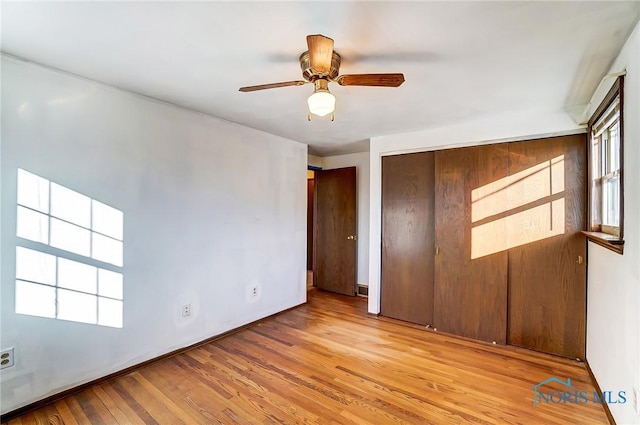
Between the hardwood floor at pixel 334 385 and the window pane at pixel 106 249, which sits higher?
the window pane at pixel 106 249

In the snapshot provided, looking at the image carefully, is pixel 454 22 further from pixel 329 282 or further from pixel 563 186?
pixel 329 282

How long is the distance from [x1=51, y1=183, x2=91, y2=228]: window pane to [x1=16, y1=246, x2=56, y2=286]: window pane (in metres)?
0.28

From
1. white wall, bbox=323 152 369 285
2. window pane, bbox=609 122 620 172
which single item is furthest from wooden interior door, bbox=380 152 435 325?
window pane, bbox=609 122 620 172

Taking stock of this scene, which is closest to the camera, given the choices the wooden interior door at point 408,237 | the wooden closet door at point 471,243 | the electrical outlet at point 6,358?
the electrical outlet at point 6,358

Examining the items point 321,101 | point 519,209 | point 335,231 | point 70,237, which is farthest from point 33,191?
point 519,209

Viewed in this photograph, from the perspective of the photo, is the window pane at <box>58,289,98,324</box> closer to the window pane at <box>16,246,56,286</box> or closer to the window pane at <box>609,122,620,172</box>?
the window pane at <box>16,246,56,286</box>

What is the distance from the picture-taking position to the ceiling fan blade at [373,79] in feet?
5.17

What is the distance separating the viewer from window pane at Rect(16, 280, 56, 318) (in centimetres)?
186

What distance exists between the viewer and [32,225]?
1902mm

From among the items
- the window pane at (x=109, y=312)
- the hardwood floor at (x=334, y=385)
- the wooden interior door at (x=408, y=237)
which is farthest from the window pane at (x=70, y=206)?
the wooden interior door at (x=408, y=237)

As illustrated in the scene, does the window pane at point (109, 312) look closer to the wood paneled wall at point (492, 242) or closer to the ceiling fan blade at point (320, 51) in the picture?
the ceiling fan blade at point (320, 51)

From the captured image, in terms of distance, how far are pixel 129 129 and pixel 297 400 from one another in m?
2.48

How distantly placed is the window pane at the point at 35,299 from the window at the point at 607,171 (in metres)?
3.63

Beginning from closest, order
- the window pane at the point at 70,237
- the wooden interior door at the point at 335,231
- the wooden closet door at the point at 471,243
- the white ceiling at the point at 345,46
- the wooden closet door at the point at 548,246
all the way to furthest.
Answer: the white ceiling at the point at 345,46 < the window pane at the point at 70,237 < the wooden closet door at the point at 548,246 < the wooden closet door at the point at 471,243 < the wooden interior door at the point at 335,231
